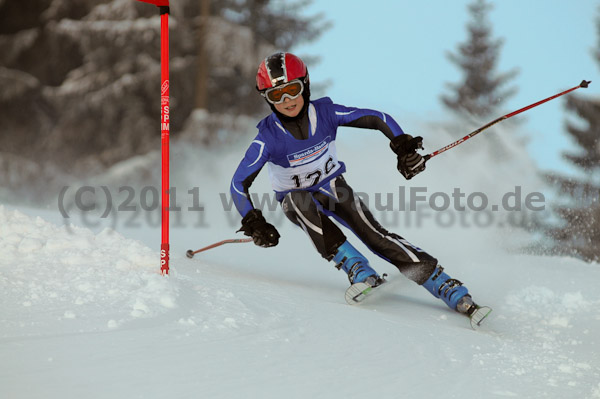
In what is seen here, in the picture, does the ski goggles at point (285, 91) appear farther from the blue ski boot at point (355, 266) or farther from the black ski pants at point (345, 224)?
the blue ski boot at point (355, 266)

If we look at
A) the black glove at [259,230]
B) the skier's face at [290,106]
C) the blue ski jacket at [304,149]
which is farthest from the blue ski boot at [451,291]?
the skier's face at [290,106]

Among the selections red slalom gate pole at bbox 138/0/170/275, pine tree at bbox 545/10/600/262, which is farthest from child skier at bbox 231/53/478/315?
pine tree at bbox 545/10/600/262

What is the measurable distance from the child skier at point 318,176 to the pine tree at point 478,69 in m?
13.5

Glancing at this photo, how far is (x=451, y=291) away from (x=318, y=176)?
125 centimetres

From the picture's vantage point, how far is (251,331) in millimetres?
2938

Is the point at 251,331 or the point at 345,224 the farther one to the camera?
the point at 345,224

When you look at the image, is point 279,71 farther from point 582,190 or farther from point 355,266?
point 582,190

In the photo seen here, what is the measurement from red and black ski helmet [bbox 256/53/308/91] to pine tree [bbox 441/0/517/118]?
13797mm

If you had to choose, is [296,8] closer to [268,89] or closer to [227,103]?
[227,103]

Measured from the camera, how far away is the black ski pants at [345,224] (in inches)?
163

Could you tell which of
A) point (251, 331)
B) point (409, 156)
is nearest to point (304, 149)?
point (409, 156)

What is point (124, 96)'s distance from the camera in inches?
502

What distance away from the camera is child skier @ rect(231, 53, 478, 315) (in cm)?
398

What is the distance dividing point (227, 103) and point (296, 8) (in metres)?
2.59
